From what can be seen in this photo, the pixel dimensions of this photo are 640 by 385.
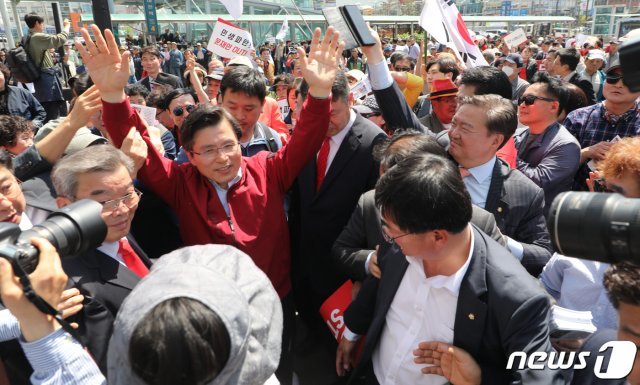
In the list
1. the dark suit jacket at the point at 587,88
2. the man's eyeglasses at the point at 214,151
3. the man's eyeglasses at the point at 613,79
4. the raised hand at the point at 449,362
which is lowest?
the raised hand at the point at 449,362

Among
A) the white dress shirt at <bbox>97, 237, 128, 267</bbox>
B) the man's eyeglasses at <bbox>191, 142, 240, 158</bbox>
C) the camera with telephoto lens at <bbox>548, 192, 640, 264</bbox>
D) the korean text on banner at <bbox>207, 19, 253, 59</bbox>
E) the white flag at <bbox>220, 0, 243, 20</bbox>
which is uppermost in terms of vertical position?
the white flag at <bbox>220, 0, 243, 20</bbox>

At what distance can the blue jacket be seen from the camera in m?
5.71

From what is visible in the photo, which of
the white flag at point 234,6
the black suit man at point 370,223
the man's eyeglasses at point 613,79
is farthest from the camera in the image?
the white flag at point 234,6

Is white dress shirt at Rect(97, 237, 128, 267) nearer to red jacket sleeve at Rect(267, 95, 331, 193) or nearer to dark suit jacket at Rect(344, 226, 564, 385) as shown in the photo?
red jacket sleeve at Rect(267, 95, 331, 193)

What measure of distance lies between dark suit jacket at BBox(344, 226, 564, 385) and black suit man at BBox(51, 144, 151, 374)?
3.88ft

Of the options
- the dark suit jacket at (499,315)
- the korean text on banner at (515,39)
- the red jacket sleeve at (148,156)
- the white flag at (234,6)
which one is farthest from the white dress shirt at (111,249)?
the korean text on banner at (515,39)

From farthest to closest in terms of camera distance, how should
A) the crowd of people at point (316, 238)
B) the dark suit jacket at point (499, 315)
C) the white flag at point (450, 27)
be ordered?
the white flag at point (450, 27)
the dark suit jacket at point (499, 315)
the crowd of people at point (316, 238)

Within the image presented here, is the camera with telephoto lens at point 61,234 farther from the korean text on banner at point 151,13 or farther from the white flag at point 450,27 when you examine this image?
the korean text on banner at point 151,13

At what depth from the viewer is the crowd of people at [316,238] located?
110cm

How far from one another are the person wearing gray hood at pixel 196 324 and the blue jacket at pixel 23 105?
17.7 ft

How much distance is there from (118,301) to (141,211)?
0.92 metres

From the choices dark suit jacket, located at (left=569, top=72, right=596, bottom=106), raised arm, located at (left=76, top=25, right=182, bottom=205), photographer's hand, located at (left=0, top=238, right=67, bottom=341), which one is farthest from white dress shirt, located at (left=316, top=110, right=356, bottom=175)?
dark suit jacket, located at (left=569, top=72, right=596, bottom=106)

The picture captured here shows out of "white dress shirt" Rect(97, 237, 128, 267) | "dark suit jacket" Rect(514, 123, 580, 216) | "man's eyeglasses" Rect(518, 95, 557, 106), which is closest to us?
"white dress shirt" Rect(97, 237, 128, 267)

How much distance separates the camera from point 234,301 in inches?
39.8
